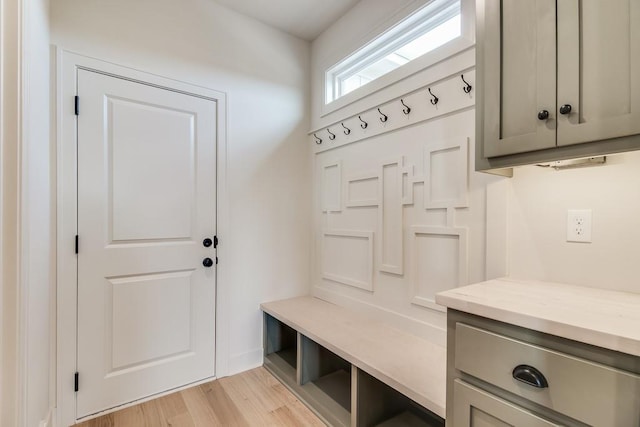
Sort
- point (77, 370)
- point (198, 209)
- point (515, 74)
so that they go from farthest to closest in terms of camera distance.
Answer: point (198, 209) < point (77, 370) < point (515, 74)

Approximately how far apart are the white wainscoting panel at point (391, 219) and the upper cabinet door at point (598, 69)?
98 cm

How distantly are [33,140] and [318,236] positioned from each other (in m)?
1.89

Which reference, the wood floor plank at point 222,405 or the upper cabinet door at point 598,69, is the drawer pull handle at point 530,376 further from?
the wood floor plank at point 222,405

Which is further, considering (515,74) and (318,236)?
(318,236)

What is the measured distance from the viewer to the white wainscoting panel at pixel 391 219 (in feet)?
6.26

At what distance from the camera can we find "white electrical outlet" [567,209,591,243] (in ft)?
3.87

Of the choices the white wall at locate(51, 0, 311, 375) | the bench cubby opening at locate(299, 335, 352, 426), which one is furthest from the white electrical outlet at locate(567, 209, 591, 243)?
the white wall at locate(51, 0, 311, 375)

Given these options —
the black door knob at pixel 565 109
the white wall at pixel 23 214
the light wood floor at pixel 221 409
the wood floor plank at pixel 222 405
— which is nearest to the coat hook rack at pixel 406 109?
the black door knob at pixel 565 109

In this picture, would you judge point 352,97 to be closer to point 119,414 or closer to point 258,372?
point 258,372

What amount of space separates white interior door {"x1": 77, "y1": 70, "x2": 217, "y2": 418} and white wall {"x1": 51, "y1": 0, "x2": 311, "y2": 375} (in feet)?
0.53

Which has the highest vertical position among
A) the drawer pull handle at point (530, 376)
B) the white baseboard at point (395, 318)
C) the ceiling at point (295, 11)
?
the ceiling at point (295, 11)

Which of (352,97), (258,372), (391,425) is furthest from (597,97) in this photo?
(258,372)

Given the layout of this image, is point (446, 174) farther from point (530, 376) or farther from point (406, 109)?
point (530, 376)

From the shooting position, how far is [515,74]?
1.09m
